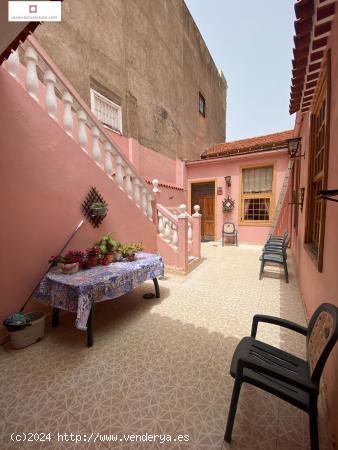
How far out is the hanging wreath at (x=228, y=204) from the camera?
8047mm

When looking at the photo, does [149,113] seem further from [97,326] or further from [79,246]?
[97,326]

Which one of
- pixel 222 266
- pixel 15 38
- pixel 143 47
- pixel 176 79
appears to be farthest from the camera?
pixel 176 79

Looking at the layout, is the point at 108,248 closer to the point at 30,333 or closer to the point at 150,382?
the point at 30,333

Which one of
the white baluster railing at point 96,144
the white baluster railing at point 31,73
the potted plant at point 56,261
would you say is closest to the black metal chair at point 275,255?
the potted plant at point 56,261

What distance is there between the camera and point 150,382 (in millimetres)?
1784

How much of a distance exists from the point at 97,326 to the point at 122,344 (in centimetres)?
55

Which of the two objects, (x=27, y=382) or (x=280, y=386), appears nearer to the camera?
(x=280, y=386)

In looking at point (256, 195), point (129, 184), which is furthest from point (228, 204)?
point (129, 184)

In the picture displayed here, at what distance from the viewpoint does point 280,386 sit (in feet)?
4.11

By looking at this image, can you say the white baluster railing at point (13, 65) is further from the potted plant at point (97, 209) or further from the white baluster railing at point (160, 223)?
the white baluster railing at point (160, 223)

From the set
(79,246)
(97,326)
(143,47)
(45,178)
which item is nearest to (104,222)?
(79,246)

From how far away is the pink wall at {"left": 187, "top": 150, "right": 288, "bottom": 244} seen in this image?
7.15 metres

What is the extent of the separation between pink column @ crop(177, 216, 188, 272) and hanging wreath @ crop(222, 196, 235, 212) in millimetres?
4204

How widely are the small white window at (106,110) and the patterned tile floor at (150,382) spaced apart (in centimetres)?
488
